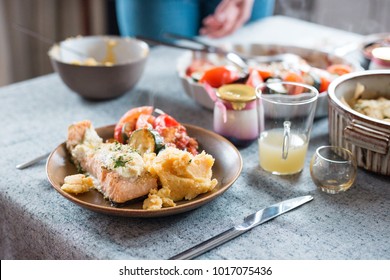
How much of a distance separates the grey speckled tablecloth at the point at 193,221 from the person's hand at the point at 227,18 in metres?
0.79

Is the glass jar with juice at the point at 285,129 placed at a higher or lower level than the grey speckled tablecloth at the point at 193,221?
higher

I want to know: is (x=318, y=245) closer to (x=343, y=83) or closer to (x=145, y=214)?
(x=145, y=214)

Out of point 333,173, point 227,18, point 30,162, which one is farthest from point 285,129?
point 227,18

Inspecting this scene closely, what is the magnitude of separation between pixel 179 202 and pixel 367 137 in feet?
1.40

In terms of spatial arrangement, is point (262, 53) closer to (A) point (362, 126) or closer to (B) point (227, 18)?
(B) point (227, 18)

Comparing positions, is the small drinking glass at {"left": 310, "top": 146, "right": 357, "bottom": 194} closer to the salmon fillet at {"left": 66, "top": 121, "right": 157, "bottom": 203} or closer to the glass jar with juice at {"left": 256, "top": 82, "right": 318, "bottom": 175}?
the glass jar with juice at {"left": 256, "top": 82, "right": 318, "bottom": 175}

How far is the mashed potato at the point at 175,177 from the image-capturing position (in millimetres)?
1017

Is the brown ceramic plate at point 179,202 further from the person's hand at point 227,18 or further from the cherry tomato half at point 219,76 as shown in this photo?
the person's hand at point 227,18

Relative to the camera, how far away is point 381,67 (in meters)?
1.55

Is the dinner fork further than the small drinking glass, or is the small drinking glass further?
the dinner fork

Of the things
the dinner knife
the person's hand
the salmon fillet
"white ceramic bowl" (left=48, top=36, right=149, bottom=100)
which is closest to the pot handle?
the dinner knife

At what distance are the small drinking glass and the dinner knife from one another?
0.17 ft

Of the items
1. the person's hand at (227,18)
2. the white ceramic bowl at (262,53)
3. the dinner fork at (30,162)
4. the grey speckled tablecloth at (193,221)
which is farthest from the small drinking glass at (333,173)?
the person's hand at (227,18)

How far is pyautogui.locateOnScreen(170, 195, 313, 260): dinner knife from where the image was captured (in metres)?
0.93
